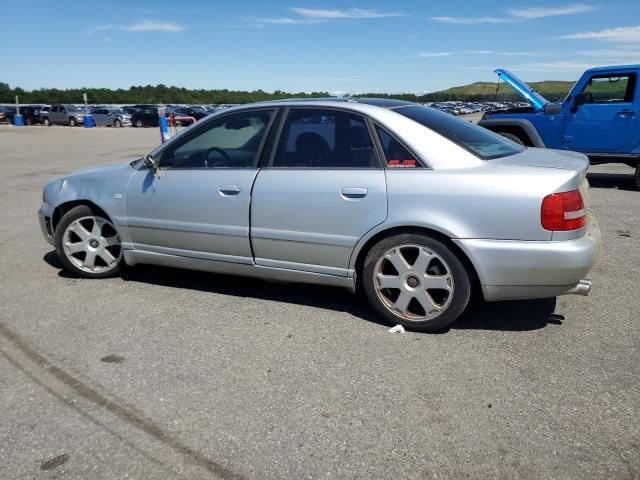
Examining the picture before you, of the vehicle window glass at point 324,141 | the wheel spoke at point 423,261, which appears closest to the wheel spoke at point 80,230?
the vehicle window glass at point 324,141

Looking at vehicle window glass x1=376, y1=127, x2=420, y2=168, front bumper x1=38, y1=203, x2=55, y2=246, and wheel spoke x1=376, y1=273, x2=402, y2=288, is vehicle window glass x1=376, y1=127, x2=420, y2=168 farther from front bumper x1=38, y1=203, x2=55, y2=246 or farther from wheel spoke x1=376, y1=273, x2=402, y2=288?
front bumper x1=38, y1=203, x2=55, y2=246

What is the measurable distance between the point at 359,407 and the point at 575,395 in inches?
45.4

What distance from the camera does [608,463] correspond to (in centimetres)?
229

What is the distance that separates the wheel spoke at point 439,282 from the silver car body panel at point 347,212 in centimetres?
21

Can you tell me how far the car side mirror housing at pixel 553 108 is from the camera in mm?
9359

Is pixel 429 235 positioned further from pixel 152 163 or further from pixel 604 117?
pixel 604 117

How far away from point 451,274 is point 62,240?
3.37 m

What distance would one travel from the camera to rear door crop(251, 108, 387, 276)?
11.8 ft

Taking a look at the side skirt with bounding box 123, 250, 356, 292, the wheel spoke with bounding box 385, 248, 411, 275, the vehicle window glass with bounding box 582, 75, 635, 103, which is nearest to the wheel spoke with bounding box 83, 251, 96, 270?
the side skirt with bounding box 123, 250, 356, 292

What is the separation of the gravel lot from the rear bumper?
0.37m

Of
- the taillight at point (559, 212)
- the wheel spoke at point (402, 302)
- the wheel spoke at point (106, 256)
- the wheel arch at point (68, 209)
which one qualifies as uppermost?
the taillight at point (559, 212)

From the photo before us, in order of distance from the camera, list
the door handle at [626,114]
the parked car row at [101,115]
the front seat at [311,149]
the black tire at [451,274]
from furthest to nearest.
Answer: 1. the parked car row at [101,115]
2. the door handle at [626,114]
3. the front seat at [311,149]
4. the black tire at [451,274]

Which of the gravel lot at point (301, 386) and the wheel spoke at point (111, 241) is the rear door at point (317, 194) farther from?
the wheel spoke at point (111, 241)

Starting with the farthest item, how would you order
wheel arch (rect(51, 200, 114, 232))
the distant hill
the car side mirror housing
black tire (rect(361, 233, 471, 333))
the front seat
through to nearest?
1. the distant hill
2. the car side mirror housing
3. wheel arch (rect(51, 200, 114, 232))
4. the front seat
5. black tire (rect(361, 233, 471, 333))
